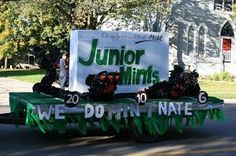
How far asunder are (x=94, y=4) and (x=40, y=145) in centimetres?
2059

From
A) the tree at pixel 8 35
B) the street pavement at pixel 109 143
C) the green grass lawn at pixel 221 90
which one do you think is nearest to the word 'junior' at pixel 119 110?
the street pavement at pixel 109 143

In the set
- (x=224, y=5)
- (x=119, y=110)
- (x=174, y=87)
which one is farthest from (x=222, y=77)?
(x=119, y=110)

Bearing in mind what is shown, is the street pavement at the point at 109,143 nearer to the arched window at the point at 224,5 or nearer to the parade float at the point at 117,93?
the parade float at the point at 117,93

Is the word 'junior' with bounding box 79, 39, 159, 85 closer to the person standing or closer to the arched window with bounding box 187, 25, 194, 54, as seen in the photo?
the person standing

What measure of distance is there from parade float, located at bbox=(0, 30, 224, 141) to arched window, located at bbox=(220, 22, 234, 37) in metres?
32.9

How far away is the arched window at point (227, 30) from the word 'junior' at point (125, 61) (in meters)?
33.1

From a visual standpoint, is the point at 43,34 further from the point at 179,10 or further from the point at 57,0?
the point at 57,0

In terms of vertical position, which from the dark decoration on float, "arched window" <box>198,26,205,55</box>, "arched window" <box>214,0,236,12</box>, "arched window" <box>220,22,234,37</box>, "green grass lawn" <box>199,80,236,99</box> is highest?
"arched window" <box>214,0,236,12</box>

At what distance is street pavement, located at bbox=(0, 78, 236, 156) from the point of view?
29.7 ft

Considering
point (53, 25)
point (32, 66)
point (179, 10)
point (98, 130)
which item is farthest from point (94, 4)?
point (32, 66)

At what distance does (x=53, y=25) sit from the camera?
4416cm

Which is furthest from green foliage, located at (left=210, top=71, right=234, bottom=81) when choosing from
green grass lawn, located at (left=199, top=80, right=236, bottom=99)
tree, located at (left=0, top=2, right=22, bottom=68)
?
tree, located at (left=0, top=2, right=22, bottom=68)

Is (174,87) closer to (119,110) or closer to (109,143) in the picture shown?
(119,110)

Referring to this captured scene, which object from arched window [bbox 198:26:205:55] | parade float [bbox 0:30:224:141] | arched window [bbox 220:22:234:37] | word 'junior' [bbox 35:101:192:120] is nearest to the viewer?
word 'junior' [bbox 35:101:192:120]
